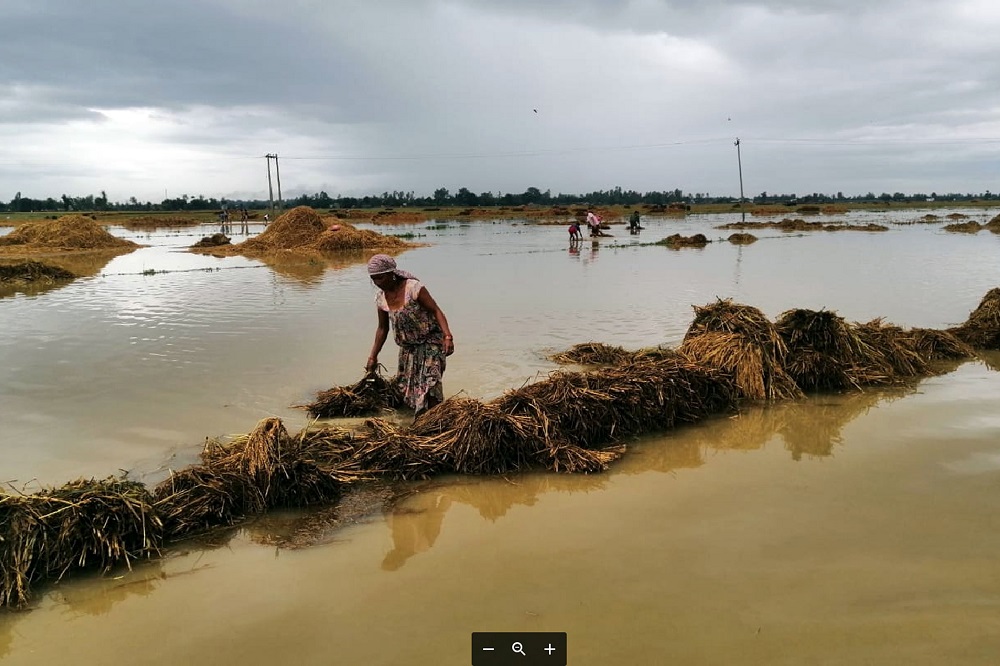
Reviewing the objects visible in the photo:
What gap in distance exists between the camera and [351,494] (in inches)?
158

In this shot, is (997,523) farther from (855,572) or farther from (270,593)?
(270,593)

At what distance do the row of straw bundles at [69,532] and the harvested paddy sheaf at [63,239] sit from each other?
27.4 m

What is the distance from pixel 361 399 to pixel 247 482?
1680 millimetres

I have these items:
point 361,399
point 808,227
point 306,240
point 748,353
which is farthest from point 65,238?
point 808,227

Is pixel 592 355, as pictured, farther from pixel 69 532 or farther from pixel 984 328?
pixel 69 532

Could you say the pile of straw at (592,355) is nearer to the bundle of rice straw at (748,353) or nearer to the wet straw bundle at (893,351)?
the bundle of rice straw at (748,353)

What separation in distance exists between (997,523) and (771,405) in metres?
2.24

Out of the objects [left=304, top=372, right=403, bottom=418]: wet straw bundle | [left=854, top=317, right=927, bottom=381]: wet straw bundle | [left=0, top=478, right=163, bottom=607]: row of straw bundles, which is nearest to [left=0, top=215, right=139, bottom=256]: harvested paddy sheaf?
[left=304, top=372, right=403, bottom=418]: wet straw bundle

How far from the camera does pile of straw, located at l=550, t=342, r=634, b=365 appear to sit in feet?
22.9

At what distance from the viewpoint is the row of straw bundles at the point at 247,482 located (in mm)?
3588

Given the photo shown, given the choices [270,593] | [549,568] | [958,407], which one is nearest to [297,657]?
[270,593]

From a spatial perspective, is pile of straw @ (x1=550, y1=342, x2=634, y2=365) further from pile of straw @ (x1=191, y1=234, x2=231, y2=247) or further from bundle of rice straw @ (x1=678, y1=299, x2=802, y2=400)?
pile of straw @ (x1=191, y1=234, x2=231, y2=247)

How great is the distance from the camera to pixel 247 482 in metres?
3.82

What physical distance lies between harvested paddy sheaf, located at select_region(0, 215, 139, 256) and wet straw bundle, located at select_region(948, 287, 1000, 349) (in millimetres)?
28774
